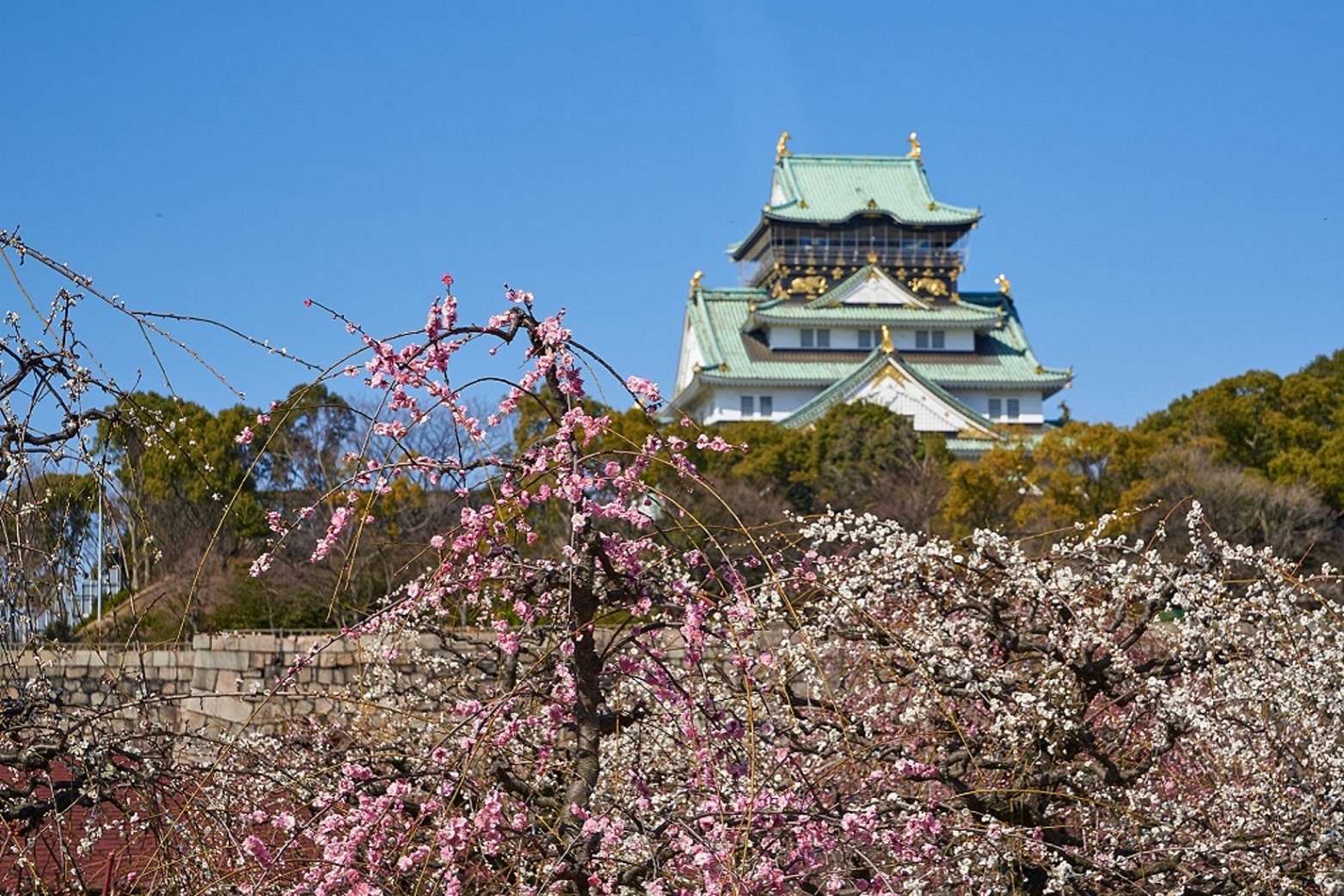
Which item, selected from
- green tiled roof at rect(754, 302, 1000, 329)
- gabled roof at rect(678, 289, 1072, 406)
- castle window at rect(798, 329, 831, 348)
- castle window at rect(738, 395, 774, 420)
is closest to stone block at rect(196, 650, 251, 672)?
gabled roof at rect(678, 289, 1072, 406)

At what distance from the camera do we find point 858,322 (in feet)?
144

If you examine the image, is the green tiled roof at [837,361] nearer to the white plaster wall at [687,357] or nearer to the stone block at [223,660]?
the white plaster wall at [687,357]

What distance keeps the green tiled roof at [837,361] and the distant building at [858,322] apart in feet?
0.11

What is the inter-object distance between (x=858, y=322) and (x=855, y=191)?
19.5 feet

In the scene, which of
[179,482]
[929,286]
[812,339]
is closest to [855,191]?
[929,286]

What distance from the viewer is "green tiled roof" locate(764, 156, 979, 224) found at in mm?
46469

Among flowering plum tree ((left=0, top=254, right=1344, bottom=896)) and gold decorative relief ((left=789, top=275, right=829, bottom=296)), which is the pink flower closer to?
flowering plum tree ((left=0, top=254, right=1344, bottom=896))

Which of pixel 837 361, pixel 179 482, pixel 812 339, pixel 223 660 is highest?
pixel 812 339

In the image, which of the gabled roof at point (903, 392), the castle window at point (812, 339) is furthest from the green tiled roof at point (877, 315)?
the gabled roof at point (903, 392)

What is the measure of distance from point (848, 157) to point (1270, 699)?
45567mm

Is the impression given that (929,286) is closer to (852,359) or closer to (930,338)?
(930,338)

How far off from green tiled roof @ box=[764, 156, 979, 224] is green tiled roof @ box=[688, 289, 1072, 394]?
Answer: 2.92 m

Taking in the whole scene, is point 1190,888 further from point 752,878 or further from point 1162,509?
point 1162,509

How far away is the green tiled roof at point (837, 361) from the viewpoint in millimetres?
43000
